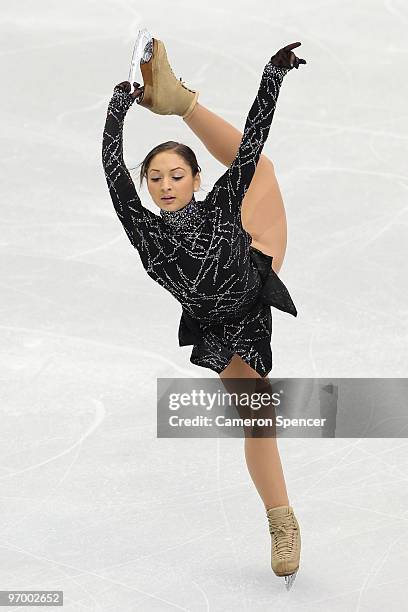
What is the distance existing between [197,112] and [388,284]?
264 centimetres

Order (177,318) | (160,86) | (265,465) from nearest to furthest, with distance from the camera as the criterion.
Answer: (160,86), (265,465), (177,318)

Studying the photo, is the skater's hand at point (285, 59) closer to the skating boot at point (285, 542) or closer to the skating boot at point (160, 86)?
the skating boot at point (160, 86)

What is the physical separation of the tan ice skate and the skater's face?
259 millimetres

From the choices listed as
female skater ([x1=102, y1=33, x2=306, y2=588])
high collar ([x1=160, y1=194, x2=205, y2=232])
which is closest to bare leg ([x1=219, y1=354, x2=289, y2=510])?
female skater ([x1=102, y1=33, x2=306, y2=588])

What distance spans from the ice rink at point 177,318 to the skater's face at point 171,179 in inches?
55.4

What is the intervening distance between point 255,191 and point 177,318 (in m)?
2.29

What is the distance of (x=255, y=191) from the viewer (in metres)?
4.38

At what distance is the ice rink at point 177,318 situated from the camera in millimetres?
4719

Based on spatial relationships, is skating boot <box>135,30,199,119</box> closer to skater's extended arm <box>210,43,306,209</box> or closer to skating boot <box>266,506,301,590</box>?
skater's extended arm <box>210,43,306,209</box>

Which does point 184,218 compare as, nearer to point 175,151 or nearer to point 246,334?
point 175,151

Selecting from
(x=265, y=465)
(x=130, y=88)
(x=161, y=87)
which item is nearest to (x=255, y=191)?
(x=161, y=87)

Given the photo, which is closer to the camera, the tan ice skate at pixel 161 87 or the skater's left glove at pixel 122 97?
the skater's left glove at pixel 122 97

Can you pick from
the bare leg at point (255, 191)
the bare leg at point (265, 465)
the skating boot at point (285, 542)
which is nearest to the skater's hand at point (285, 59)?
the bare leg at point (255, 191)

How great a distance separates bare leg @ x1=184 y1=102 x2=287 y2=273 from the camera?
4383 mm
